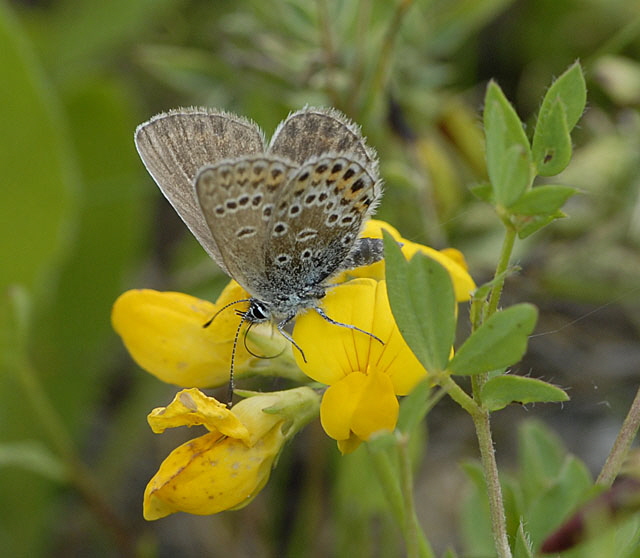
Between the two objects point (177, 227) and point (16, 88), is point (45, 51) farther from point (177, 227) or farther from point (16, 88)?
point (16, 88)

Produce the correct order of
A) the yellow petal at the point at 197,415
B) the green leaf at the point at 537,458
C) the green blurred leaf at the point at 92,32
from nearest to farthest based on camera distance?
the yellow petal at the point at 197,415 < the green leaf at the point at 537,458 < the green blurred leaf at the point at 92,32

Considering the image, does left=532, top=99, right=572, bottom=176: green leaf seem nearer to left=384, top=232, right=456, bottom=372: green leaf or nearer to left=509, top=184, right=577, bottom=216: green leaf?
left=509, top=184, right=577, bottom=216: green leaf

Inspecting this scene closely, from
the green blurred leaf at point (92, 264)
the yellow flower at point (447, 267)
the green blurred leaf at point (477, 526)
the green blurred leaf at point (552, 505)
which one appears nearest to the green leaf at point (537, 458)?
the green blurred leaf at point (477, 526)

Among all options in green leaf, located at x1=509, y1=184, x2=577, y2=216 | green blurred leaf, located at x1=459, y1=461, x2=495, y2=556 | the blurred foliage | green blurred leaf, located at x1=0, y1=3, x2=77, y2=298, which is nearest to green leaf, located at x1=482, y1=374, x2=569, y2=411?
green leaf, located at x1=509, y1=184, x2=577, y2=216

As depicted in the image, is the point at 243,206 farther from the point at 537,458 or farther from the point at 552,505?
the point at 537,458

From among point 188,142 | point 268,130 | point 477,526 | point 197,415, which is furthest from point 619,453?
point 268,130

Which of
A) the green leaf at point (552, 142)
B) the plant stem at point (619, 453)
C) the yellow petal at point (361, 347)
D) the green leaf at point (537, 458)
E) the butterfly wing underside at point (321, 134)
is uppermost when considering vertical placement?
the green leaf at point (552, 142)

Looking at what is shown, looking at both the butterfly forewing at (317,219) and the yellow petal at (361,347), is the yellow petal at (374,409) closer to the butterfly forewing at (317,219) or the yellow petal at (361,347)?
the yellow petal at (361,347)
